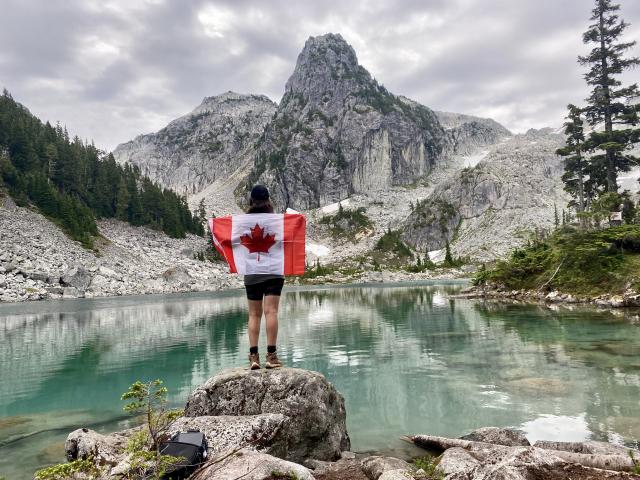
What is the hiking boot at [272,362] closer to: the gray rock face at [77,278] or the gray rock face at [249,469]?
the gray rock face at [249,469]

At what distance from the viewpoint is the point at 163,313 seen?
155 ft

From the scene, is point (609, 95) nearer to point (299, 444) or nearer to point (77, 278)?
point (299, 444)

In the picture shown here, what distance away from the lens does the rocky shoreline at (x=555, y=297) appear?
35781 millimetres

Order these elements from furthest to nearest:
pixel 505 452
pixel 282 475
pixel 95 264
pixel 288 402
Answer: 1. pixel 95 264
2. pixel 288 402
3. pixel 505 452
4. pixel 282 475

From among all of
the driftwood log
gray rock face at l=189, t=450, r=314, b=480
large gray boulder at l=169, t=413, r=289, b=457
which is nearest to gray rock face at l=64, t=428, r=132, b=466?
large gray boulder at l=169, t=413, r=289, b=457

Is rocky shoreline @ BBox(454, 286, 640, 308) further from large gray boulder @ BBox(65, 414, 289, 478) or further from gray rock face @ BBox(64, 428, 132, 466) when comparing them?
gray rock face @ BBox(64, 428, 132, 466)

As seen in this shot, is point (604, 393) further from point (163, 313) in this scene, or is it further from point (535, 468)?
point (163, 313)

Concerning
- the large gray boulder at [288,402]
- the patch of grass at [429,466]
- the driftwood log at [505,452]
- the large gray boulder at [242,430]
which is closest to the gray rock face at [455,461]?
the patch of grass at [429,466]

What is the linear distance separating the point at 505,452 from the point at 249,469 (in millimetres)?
3912

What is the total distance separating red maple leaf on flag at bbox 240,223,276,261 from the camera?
8586 mm

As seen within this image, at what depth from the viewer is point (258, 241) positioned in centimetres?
861

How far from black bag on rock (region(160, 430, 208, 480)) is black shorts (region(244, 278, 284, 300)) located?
2.83 metres

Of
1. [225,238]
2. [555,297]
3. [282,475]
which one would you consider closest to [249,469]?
[282,475]

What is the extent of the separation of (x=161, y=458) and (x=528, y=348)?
20.1 meters
